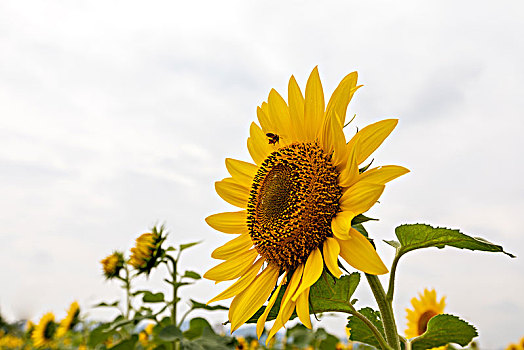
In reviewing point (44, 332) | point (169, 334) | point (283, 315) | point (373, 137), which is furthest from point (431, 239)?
point (44, 332)

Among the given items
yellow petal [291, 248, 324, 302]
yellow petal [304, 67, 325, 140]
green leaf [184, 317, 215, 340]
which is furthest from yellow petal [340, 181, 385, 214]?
green leaf [184, 317, 215, 340]

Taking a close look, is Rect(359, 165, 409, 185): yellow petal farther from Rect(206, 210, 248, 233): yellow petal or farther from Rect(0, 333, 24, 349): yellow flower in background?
Rect(0, 333, 24, 349): yellow flower in background

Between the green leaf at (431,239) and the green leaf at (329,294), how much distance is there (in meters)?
0.16

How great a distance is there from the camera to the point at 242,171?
164 centimetres

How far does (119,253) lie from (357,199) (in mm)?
3204

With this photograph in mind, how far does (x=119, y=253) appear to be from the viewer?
3912 millimetres

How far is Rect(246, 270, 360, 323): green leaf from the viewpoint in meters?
1.22

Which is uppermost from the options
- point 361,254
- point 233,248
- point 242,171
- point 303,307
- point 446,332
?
point 242,171

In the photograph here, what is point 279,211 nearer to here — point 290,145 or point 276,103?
point 290,145

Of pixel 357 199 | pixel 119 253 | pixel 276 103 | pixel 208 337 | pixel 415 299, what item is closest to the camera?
pixel 357 199

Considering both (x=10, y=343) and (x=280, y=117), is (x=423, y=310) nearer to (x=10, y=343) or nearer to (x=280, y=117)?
(x=280, y=117)

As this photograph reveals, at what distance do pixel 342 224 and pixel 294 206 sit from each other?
24cm

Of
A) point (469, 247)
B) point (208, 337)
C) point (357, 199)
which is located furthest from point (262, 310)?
point (208, 337)

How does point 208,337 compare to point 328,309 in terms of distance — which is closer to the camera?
point 328,309
